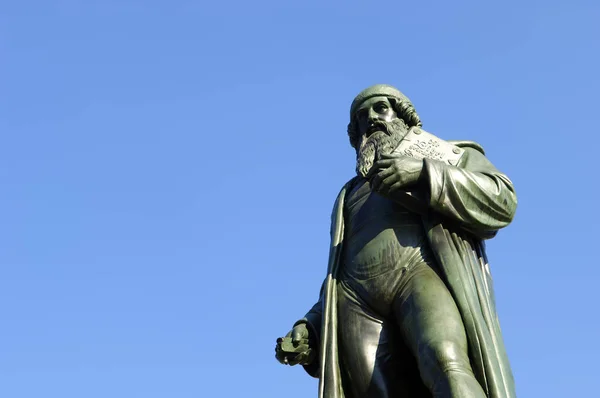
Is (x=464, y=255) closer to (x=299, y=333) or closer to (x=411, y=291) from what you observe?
(x=411, y=291)

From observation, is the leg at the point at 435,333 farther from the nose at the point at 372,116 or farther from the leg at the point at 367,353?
the nose at the point at 372,116

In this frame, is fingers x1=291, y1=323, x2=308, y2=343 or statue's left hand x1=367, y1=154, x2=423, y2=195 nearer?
statue's left hand x1=367, y1=154, x2=423, y2=195

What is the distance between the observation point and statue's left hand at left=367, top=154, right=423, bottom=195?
31.5ft

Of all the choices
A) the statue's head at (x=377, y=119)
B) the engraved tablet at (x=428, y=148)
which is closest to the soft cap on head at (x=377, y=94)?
the statue's head at (x=377, y=119)

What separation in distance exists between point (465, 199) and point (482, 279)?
67 cm

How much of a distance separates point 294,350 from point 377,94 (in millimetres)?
2506

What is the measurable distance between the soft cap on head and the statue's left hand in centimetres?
125

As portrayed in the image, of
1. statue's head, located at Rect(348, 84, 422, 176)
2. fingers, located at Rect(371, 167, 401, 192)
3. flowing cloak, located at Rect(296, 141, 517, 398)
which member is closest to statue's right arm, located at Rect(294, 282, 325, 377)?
flowing cloak, located at Rect(296, 141, 517, 398)

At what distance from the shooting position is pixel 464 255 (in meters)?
9.64

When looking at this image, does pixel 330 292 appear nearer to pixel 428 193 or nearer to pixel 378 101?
pixel 428 193

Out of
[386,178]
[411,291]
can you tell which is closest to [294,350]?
[411,291]

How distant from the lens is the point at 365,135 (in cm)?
1084

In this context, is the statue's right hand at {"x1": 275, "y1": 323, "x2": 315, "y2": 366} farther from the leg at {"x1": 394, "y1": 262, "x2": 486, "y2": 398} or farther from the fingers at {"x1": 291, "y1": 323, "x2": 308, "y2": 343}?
the leg at {"x1": 394, "y1": 262, "x2": 486, "y2": 398}

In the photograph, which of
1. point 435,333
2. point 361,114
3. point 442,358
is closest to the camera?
point 442,358
